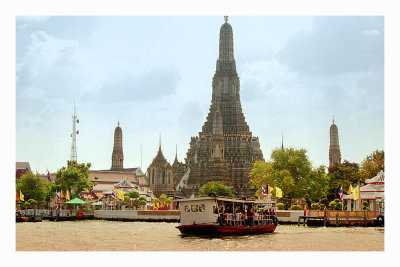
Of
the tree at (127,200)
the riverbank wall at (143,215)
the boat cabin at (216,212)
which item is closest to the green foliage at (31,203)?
the riverbank wall at (143,215)

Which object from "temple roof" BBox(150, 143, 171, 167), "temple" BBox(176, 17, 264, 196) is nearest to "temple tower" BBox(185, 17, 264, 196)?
"temple" BBox(176, 17, 264, 196)

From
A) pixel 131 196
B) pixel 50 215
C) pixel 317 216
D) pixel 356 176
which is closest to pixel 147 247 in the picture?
pixel 317 216

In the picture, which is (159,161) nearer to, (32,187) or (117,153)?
(117,153)

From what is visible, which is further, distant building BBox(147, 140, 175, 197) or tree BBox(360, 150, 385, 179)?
distant building BBox(147, 140, 175, 197)

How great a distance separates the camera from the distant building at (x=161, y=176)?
84.9 meters

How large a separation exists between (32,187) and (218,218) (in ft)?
109

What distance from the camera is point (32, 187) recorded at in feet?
198

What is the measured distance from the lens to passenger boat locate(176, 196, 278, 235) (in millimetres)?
33125

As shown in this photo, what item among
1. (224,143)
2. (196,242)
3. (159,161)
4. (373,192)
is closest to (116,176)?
(159,161)

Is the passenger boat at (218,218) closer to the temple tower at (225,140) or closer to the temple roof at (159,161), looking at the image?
the temple tower at (225,140)

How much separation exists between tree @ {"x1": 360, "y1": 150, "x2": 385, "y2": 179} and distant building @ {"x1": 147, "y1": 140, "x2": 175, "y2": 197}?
106 ft

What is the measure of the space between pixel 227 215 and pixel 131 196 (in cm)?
2735

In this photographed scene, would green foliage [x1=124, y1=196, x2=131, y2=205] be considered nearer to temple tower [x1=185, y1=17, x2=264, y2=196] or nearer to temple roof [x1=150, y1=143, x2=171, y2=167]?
temple tower [x1=185, y1=17, x2=264, y2=196]
